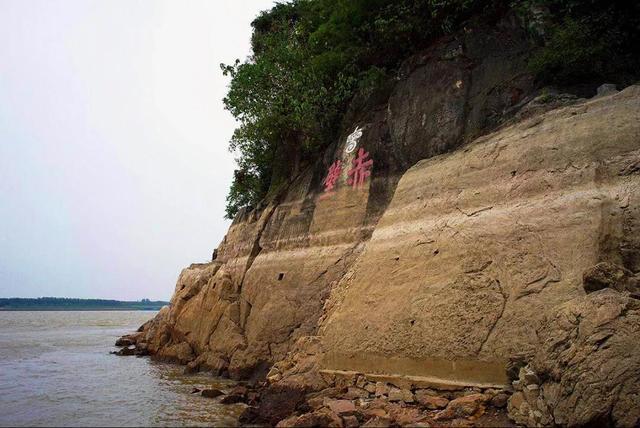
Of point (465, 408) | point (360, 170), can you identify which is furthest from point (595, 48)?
point (465, 408)

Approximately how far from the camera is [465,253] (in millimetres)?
7562

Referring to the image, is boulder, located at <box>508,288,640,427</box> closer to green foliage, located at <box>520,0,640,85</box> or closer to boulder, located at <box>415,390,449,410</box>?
boulder, located at <box>415,390,449,410</box>

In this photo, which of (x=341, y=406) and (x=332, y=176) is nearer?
(x=341, y=406)

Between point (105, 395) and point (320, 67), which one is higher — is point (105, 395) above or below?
below

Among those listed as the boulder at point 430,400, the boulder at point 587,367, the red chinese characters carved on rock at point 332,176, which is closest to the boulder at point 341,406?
the boulder at point 430,400

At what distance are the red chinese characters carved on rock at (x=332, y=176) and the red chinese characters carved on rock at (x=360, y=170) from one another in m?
0.51

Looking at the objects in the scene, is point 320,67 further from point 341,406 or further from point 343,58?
point 341,406

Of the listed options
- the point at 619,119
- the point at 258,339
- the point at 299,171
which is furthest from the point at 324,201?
the point at 619,119

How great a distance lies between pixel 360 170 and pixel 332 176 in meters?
1.20

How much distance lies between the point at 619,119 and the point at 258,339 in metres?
9.39

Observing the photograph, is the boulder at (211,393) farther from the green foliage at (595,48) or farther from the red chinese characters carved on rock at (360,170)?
the green foliage at (595,48)

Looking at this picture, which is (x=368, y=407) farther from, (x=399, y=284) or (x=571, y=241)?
(x=571, y=241)

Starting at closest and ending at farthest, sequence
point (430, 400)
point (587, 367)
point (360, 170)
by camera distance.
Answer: point (587, 367) → point (430, 400) → point (360, 170)

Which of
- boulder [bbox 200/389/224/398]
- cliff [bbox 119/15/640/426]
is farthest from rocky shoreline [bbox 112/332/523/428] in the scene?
boulder [bbox 200/389/224/398]
